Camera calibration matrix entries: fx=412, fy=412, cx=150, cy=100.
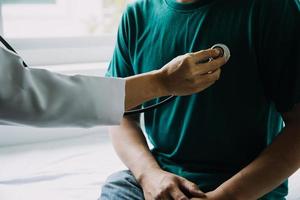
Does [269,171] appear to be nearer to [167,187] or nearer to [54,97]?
[167,187]

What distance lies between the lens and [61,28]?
75.0 inches

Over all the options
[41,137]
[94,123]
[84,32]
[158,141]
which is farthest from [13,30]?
[94,123]

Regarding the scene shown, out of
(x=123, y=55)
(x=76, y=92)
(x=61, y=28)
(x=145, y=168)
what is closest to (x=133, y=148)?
(x=145, y=168)

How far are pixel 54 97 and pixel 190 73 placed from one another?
27cm

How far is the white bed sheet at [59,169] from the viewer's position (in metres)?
1.19

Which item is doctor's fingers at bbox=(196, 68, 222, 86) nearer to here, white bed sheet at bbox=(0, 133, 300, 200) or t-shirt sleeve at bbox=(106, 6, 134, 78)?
t-shirt sleeve at bbox=(106, 6, 134, 78)

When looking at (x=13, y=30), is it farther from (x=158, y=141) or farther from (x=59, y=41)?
(x=158, y=141)

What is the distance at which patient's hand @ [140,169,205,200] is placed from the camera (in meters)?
0.92

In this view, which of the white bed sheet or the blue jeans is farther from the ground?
the blue jeans

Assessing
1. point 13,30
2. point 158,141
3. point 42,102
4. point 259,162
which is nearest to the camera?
point 42,102

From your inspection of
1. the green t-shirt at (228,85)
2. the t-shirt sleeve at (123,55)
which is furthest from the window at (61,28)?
the green t-shirt at (228,85)

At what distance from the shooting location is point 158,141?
1087 mm

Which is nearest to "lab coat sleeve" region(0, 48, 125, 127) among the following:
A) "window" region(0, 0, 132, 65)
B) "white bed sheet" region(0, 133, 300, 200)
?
"white bed sheet" region(0, 133, 300, 200)

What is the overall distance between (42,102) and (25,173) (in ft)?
2.22
